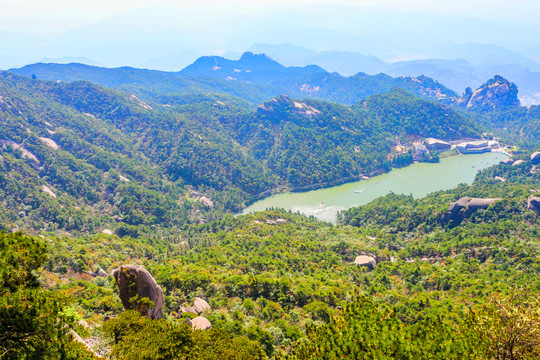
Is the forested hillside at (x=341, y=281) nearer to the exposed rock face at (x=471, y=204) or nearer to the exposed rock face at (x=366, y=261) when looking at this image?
the exposed rock face at (x=366, y=261)

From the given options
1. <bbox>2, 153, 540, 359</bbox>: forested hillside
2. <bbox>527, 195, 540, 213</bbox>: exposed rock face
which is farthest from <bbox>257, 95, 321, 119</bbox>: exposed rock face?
<bbox>527, 195, 540, 213</bbox>: exposed rock face

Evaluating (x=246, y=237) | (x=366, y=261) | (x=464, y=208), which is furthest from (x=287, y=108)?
(x=366, y=261)

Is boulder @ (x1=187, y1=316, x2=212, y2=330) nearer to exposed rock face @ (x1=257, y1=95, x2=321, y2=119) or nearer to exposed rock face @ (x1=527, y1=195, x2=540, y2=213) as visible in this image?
exposed rock face @ (x1=527, y1=195, x2=540, y2=213)

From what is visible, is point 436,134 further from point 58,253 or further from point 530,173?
point 58,253

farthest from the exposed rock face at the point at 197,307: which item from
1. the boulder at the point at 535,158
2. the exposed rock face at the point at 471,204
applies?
the boulder at the point at 535,158

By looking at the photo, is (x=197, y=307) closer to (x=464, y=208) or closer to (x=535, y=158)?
(x=464, y=208)

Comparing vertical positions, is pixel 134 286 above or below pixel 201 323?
above
